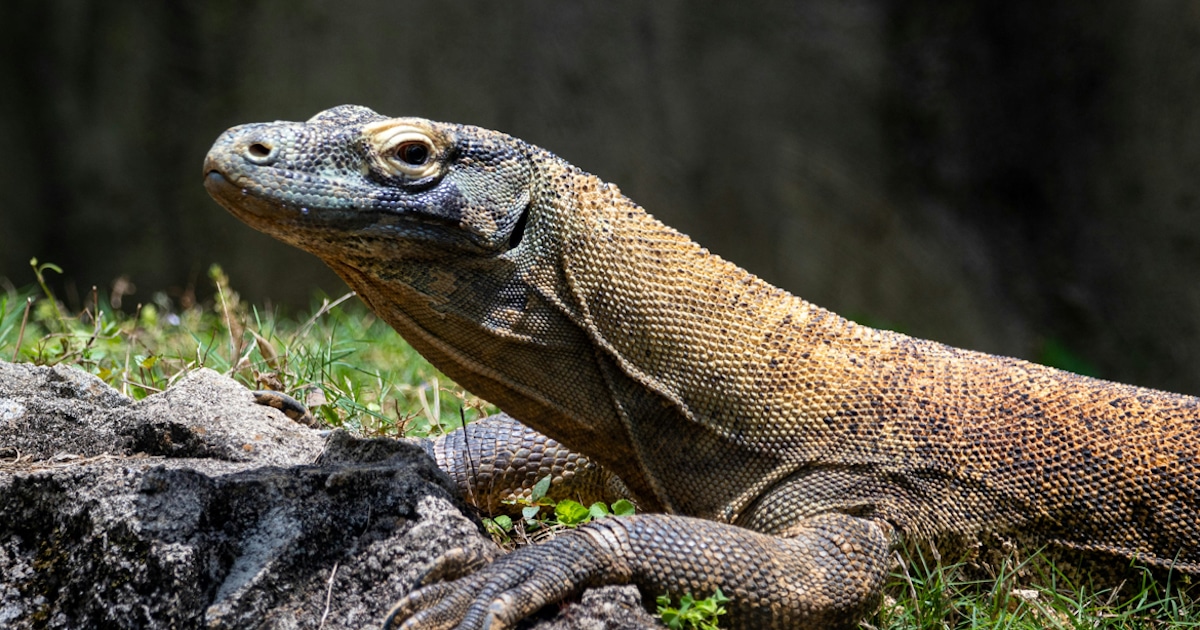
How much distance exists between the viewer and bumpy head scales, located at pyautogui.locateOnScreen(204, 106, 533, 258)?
2.80 meters

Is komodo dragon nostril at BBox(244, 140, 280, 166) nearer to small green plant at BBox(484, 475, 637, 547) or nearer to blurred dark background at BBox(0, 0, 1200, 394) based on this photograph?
small green plant at BBox(484, 475, 637, 547)

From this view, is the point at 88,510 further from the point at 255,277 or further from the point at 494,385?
the point at 255,277

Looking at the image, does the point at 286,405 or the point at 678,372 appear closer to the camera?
the point at 678,372

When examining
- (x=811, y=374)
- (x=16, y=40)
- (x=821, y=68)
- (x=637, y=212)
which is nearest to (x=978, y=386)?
(x=811, y=374)

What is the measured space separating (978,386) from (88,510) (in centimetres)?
253

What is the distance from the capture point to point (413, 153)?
2.96m

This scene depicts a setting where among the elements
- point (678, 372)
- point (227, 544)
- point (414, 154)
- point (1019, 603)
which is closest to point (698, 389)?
point (678, 372)

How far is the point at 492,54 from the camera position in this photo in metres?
10.8

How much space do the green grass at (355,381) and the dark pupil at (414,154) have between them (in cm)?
120

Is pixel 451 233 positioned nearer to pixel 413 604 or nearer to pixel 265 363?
pixel 413 604

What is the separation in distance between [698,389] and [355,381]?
2376 mm

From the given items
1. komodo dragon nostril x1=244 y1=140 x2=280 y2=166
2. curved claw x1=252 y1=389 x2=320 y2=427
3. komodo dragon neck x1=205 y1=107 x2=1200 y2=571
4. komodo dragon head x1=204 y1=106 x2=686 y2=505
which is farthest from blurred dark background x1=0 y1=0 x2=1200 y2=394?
komodo dragon nostril x1=244 y1=140 x2=280 y2=166

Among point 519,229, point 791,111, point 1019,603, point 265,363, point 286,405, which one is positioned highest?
point 519,229

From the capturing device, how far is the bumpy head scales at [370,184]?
9.18 ft
